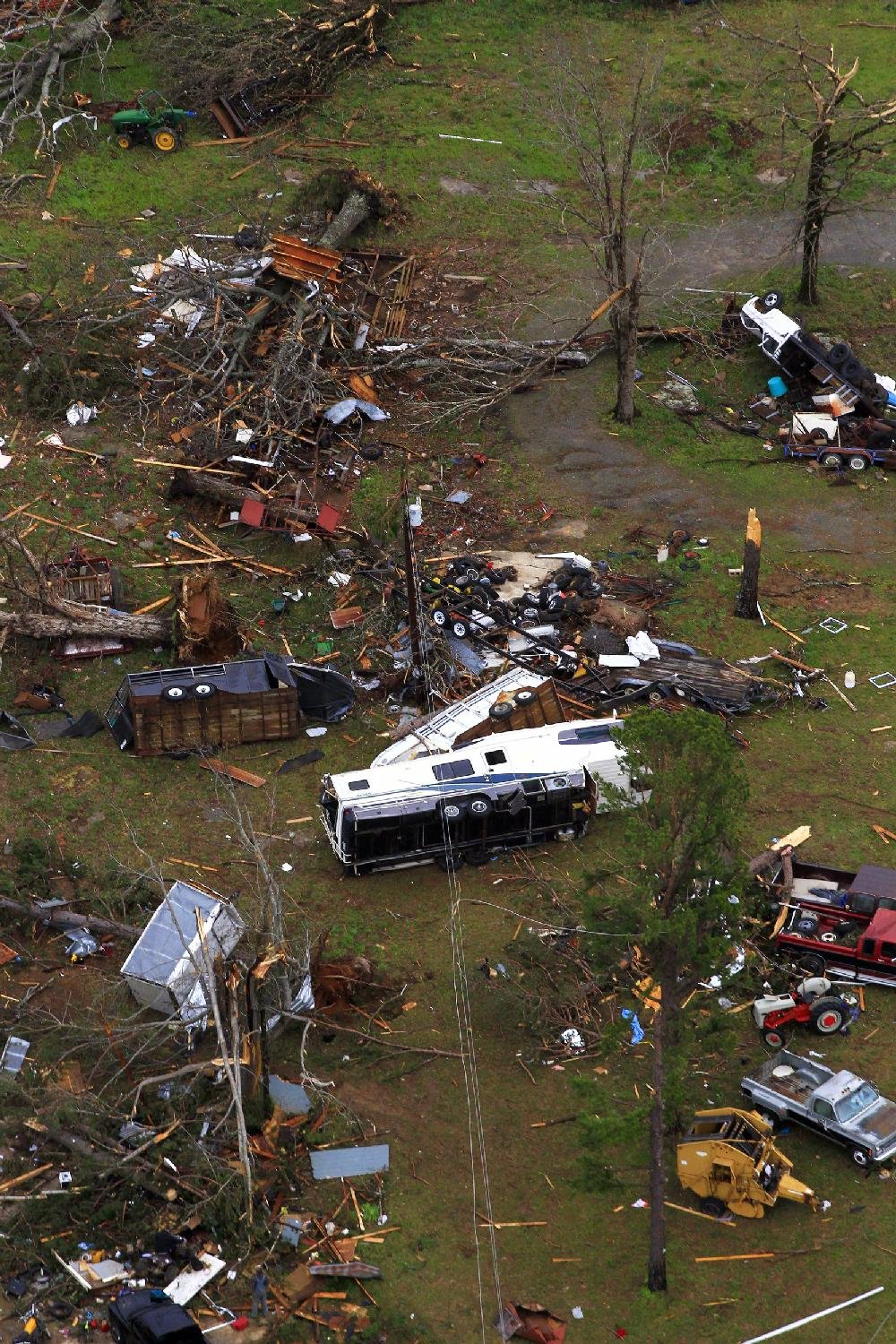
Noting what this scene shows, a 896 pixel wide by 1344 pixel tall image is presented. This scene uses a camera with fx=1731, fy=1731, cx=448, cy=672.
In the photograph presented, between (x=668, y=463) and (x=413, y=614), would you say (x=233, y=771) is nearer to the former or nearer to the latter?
(x=413, y=614)

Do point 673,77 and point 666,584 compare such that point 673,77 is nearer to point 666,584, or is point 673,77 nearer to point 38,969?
point 666,584

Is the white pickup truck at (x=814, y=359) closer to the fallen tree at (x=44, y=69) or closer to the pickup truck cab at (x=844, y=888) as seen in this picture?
the pickup truck cab at (x=844, y=888)

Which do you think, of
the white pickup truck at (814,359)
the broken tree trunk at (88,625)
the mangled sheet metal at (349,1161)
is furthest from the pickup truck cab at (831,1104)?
the white pickup truck at (814,359)

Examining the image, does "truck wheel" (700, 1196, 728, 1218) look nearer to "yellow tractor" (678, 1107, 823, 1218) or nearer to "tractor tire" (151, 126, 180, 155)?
"yellow tractor" (678, 1107, 823, 1218)

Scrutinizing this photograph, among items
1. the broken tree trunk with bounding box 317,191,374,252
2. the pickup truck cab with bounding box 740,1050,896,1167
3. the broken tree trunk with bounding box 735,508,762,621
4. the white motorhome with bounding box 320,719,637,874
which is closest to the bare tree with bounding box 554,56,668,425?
the broken tree trunk with bounding box 317,191,374,252

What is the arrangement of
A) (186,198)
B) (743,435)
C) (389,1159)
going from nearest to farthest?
(389,1159) < (743,435) < (186,198)

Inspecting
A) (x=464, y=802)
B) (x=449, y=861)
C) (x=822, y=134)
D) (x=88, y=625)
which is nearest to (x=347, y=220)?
(x=822, y=134)

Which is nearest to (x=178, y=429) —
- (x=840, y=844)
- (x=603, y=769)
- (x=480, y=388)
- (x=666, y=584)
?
(x=480, y=388)
